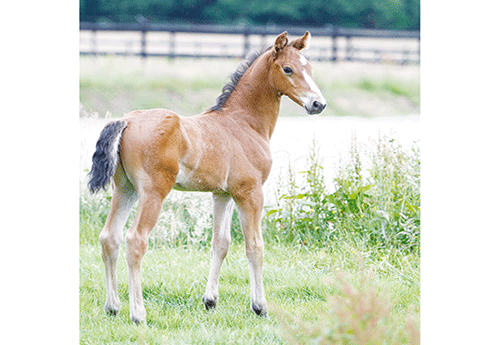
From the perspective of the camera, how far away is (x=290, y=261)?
458 cm

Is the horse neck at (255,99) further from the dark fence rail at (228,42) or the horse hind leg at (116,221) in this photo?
the dark fence rail at (228,42)

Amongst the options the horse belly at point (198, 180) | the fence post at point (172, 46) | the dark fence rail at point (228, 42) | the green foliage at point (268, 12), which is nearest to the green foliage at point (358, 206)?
the horse belly at point (198, 180)

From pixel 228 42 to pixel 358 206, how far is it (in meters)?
7.52

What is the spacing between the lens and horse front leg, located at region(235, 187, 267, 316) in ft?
11.4

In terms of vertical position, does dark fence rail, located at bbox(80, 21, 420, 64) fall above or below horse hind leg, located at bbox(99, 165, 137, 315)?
above

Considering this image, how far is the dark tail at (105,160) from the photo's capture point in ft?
9.86

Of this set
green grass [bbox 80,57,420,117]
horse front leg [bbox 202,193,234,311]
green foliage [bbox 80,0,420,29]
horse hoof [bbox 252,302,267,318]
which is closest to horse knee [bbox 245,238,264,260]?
horse front leg [bbox 202,193,234,311]

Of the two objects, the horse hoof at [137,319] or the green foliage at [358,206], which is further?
the green foliage at [358,206]

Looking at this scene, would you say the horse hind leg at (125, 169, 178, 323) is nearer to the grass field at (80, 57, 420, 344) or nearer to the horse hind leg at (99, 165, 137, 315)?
the horse hind leg at (99, 165, 137, 315)

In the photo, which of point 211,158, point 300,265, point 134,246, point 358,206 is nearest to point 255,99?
point 211,158

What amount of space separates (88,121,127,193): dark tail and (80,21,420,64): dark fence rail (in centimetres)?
643

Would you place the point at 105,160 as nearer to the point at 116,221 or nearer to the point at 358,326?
the point at 116,221

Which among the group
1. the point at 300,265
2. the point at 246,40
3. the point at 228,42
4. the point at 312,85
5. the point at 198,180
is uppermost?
the point at 228,42
